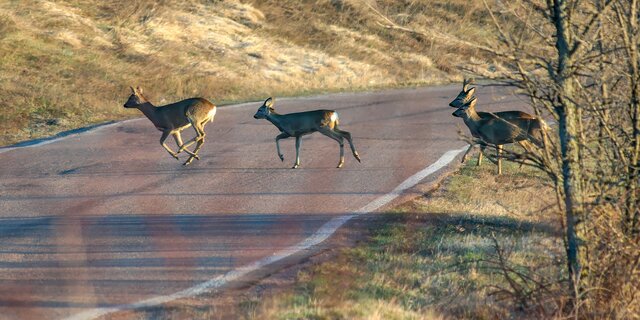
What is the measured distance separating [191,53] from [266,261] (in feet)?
73.9

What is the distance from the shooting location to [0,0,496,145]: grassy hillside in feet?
73.9

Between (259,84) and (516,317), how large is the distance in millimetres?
20171

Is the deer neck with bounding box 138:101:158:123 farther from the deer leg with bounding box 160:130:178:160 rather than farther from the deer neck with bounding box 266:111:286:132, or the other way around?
the deer neck with bounding box 266:111:286:132

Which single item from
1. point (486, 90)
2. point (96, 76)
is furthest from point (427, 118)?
point (96, 76)

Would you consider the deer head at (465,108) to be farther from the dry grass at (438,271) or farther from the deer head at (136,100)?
the deer head at (136,100)

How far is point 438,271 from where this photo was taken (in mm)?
9266

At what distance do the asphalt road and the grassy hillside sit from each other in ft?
8.83

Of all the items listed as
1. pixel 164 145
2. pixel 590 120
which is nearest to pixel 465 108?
pixel 164 145

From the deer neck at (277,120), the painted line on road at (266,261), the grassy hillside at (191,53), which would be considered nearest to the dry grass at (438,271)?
the painted line on road at (266,261)

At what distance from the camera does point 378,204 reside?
39.9ft

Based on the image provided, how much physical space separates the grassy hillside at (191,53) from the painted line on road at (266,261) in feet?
22.0

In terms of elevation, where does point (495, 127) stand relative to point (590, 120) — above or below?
below

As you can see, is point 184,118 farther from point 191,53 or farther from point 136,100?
point 191,53

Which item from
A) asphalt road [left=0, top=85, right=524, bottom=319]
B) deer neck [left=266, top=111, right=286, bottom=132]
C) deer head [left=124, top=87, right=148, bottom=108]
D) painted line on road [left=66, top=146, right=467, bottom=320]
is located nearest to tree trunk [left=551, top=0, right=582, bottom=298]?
asphalt road [left=0, top=85, right=524, bottom=319]
